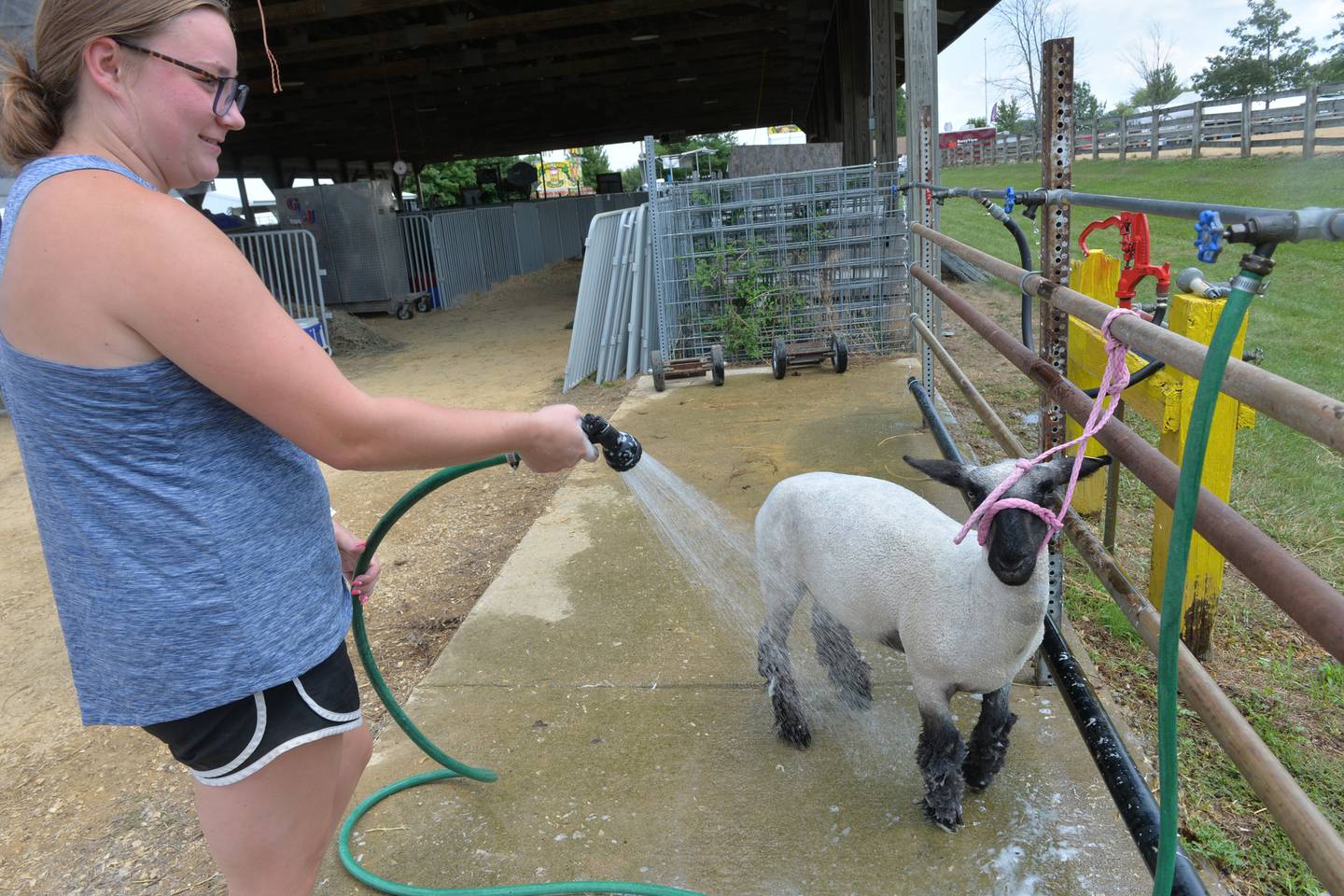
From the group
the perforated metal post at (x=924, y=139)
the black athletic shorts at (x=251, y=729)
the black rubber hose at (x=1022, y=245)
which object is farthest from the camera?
the perforated metal post at (x=924, y=139)

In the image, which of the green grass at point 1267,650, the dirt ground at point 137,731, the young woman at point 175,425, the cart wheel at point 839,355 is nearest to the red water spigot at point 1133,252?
the green grass at point 1267,650

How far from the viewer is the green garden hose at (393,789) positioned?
88.4 inches

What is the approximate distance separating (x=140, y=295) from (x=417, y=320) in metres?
14.9

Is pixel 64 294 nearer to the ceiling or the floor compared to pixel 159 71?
nearer to the floor

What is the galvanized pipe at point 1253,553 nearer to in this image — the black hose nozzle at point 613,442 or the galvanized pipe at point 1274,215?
the galvanized pipe at point 1274,215

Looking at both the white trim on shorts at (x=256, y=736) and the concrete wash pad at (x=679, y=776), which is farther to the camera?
the concrete wash pad at (x=679, y=776)

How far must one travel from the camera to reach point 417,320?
15.5m

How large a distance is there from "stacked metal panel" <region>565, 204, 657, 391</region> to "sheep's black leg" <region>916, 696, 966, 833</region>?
665 cm

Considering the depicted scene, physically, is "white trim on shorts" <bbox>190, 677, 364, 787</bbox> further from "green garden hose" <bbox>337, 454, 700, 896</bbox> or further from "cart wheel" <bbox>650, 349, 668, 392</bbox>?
"cart wheel" <bbox>650, 349, 668, 392</bbox>

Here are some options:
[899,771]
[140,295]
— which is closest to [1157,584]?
[899,771]

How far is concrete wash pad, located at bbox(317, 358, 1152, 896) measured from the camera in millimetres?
2352

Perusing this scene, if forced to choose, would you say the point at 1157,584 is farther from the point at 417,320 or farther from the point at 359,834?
the point at 417,320

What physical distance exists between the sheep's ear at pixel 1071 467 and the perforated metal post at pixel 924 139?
3.90m

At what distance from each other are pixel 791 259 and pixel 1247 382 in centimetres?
722
